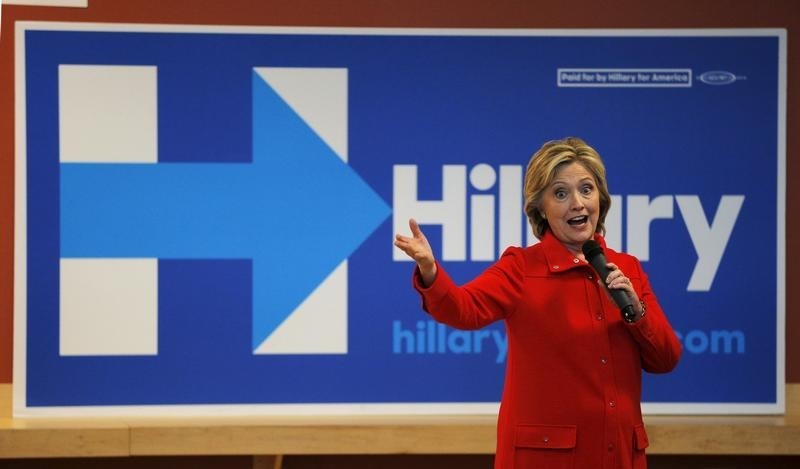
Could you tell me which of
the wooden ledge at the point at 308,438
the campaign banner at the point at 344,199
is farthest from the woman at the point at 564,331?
the campaign banner at the point at 344,199

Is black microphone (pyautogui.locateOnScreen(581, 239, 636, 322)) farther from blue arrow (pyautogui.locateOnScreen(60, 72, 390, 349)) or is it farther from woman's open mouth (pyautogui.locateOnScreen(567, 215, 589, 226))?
blue arrow (pyautogui.locateOnScreen(60, 72, 390, 349))

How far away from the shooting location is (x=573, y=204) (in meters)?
2.26

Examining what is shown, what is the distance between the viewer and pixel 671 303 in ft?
12.0

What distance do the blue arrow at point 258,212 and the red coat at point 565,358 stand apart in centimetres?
142

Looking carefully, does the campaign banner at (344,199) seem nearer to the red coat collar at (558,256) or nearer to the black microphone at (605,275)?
the red coat collar at (558,256)

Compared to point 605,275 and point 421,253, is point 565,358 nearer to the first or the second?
point 605,275

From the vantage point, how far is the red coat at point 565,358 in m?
2.19

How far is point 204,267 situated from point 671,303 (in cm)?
155

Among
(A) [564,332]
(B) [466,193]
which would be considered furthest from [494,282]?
(B) [466,193]

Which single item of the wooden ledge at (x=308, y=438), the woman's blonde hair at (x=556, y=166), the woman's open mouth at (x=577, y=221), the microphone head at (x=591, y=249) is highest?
the woman's blonde hair at (x=556, y=166)

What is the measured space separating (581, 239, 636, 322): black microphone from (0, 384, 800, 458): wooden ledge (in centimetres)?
146

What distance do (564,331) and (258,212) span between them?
1639 millimetres

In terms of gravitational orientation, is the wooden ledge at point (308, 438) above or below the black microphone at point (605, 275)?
below

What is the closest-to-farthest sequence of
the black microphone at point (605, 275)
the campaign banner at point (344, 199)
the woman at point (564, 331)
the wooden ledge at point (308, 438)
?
the black microphone at point (605, 275) → the woman at point (564, 331) → the wooden ledge at point (308, 438) → the campaign banner at point (344, 199)
